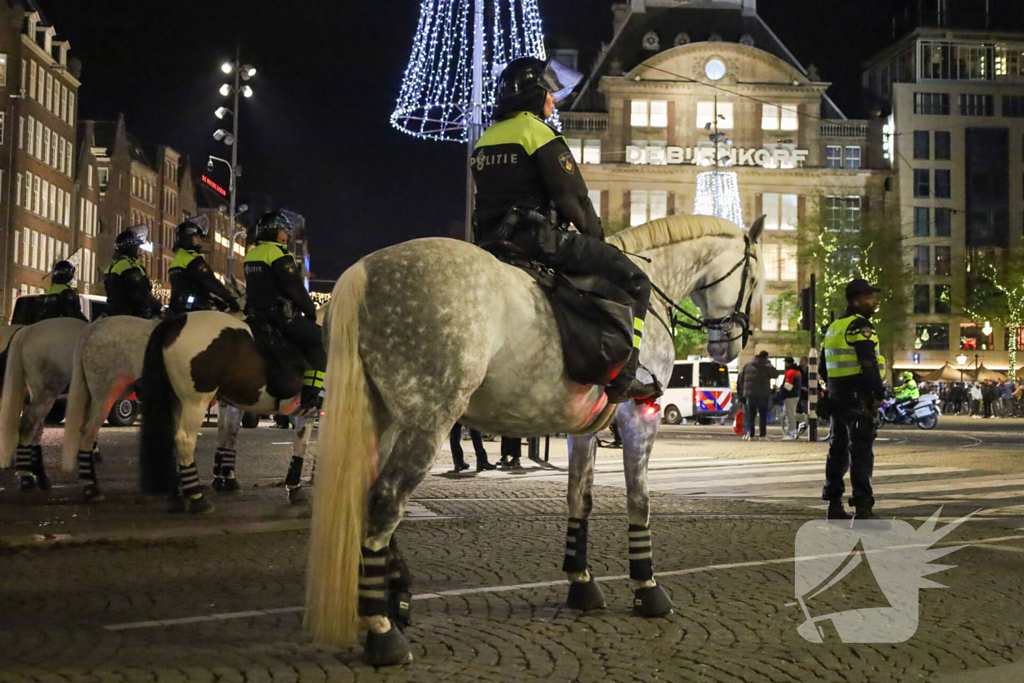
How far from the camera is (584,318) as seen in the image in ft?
18.7

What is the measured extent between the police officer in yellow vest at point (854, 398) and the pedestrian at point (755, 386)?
15.5 meters

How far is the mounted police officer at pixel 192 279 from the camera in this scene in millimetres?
11141

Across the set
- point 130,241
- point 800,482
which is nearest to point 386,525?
point 130,241

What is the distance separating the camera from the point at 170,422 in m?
9.66

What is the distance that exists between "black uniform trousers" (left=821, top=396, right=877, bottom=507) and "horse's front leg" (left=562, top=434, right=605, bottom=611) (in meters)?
4.41

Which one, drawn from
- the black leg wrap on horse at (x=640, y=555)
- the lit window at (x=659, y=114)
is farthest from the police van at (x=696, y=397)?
the lit window at (x=659, y=114)

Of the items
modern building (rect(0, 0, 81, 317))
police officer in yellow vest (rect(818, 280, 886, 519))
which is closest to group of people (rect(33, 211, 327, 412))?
police officer in yellow vest (rect(818, 280, 886, 519))

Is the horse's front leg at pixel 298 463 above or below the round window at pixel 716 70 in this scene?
below

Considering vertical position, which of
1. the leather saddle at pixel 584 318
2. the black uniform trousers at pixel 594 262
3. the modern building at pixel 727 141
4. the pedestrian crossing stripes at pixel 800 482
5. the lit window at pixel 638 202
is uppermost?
the modern building at pixel 727 141

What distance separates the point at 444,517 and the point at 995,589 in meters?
4.76

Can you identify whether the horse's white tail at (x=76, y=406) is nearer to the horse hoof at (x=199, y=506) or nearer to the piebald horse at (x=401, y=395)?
the horse hoof at (x=199, y=506)

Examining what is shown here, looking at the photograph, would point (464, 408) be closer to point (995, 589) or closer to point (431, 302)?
point (431, 302)

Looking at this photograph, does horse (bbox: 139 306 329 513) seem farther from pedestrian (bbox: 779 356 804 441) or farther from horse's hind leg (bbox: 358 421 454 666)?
pedestrian (bbox: 779 356 804 441)

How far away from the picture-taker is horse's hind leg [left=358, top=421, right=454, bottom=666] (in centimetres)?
484
